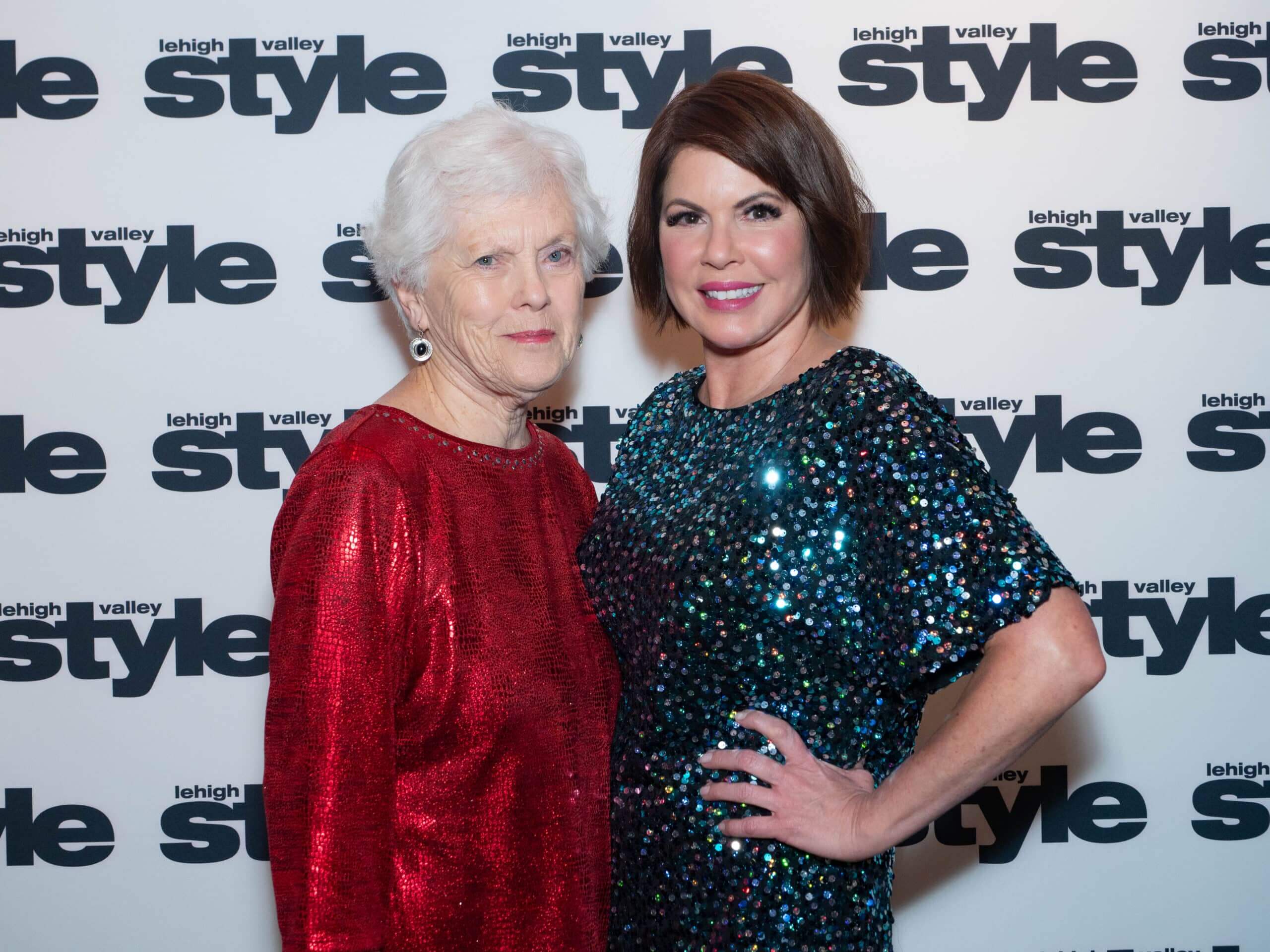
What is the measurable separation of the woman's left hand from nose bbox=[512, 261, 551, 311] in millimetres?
691

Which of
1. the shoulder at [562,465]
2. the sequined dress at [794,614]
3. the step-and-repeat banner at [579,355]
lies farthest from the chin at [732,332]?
the step-and-repeat banner at [579,355]

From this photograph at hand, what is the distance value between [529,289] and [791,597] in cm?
61

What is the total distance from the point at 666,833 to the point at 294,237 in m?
1.80

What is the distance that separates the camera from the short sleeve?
53.5 inches

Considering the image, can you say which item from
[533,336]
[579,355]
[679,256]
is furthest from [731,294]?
[579,355]

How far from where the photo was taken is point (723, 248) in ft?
5.62

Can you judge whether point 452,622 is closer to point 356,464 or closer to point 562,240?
point 356,464

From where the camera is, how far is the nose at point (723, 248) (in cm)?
171

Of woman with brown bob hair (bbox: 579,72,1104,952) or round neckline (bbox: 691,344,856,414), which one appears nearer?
woman with brown bob hair (bbox: 579,72,1104,952)

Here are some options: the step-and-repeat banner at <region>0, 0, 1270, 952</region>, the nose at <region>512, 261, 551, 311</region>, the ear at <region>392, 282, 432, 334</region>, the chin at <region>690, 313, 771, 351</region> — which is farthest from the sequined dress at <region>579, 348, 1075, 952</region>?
the step-and-repeat banner at <region>0, 0, 1270, 952</region>

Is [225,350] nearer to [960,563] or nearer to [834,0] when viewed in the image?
[834,0]

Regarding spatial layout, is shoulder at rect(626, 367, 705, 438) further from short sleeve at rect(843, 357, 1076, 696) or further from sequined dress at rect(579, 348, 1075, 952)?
short sleeve at rect(843, 357, 1076, 696)

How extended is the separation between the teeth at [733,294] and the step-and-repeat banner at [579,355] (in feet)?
3.27

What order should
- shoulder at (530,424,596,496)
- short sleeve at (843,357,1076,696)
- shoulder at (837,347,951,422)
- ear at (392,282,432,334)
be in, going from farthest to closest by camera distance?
shoulder at (530,424,596,496), ear at (392,282,432,334), shoulder at (837,347,951,422), short sleeve at (843,357,1076,696)
